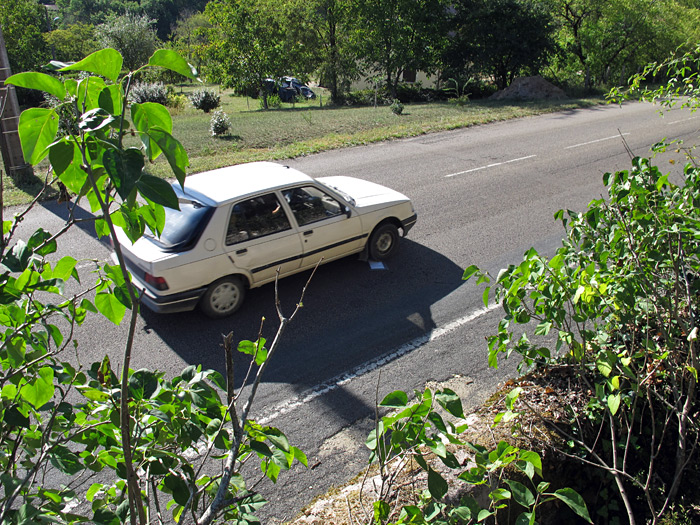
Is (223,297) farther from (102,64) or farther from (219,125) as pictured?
(219,125)

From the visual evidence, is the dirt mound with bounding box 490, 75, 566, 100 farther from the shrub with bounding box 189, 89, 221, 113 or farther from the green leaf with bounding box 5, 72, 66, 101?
the green leaf with bounding box 5, 72, 66, 101

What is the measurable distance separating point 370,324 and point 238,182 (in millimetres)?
2332

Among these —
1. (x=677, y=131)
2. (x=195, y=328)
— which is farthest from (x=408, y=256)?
(x=677, y=131)

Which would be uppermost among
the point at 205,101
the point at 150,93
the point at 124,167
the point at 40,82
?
the point at 150,93

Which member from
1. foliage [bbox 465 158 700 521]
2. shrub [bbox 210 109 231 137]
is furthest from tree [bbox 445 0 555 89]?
foliage [bbox 465 158 700 521]

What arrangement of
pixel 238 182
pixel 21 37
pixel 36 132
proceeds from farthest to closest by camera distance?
pixel 21 37, pixel 238 182, pixel 36 132

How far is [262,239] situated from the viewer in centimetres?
657

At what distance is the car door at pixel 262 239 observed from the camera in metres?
6.41

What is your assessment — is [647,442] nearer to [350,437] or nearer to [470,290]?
[350,437]

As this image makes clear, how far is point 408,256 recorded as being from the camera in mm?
8336

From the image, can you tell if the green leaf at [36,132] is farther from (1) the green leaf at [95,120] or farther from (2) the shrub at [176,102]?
(2) the shrub at [176,102]

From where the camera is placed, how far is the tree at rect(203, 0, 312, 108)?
28.9 metres

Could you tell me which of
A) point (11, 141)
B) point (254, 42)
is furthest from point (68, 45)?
point (11, 141)

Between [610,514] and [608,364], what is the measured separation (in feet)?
5.26
